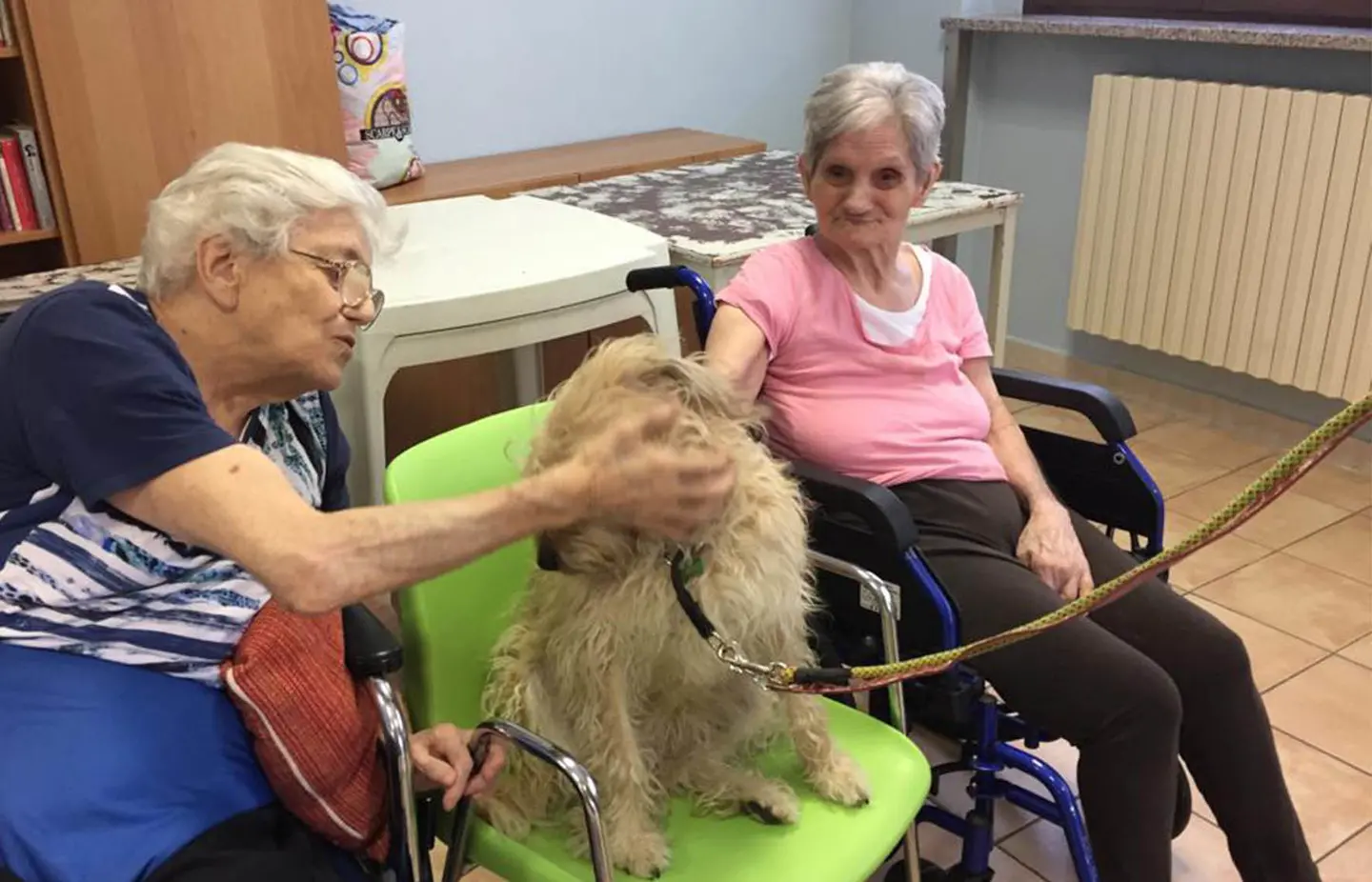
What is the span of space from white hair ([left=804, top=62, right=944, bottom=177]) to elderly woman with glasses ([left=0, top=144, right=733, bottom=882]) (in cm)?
72

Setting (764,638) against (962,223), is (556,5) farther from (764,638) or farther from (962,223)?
(764,638)

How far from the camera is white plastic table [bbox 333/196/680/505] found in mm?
1994

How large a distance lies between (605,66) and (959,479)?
92.3 inches

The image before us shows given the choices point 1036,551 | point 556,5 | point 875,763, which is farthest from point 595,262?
point 556,5

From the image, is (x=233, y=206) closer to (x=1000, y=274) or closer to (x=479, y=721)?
(x=479, y=721)

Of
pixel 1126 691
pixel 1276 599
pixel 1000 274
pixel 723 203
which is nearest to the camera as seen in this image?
pixel 1126 691

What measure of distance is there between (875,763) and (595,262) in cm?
109

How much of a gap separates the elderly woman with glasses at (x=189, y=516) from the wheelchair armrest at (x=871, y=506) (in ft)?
1.13

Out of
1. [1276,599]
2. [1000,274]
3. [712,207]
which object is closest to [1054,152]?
[1000,274]

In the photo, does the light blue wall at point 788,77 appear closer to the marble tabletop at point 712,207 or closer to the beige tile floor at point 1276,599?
the beige tile floor at point 1276,599

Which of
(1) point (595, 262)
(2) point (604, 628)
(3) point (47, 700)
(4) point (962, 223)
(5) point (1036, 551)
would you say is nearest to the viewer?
(3) point (47, 700)

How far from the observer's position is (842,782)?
1.41 meters

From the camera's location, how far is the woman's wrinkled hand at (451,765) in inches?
52.3

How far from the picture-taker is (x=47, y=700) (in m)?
1.15
